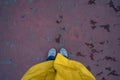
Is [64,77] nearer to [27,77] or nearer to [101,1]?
[27,77]

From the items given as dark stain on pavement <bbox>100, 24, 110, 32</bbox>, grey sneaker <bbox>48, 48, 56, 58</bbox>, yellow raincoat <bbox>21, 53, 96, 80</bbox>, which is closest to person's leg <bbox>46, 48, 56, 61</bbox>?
grey sneaker <bbox>48, 48, 56, 58</bbox>

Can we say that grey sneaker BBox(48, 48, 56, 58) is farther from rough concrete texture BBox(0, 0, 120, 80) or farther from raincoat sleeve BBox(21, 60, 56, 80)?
raincoat sleeve BBox(21, 60, 56, 80)

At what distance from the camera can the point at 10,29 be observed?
65.6 inches

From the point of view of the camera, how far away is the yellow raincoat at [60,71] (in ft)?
3.52

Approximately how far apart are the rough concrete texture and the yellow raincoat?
44cm

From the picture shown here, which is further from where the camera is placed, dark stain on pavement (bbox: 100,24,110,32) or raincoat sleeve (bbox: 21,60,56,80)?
dark stain on pavement (bbox: 100,24,110,32)

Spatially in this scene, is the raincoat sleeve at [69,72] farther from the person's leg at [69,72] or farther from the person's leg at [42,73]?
the person's leg at [42,73]

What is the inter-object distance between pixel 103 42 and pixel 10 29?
2.51 feet

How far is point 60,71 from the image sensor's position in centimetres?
107

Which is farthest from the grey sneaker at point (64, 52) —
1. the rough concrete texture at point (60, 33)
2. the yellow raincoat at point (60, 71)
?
the yellow raincoat at point (60, 71)

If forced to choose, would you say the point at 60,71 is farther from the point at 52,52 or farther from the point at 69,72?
the point at 52,52

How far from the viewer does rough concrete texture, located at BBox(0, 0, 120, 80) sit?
1.57 metres

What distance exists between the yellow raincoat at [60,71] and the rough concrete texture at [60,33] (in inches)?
17.3

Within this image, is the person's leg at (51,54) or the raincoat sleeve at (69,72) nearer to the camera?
the raincoat sleeve at (69,72)
